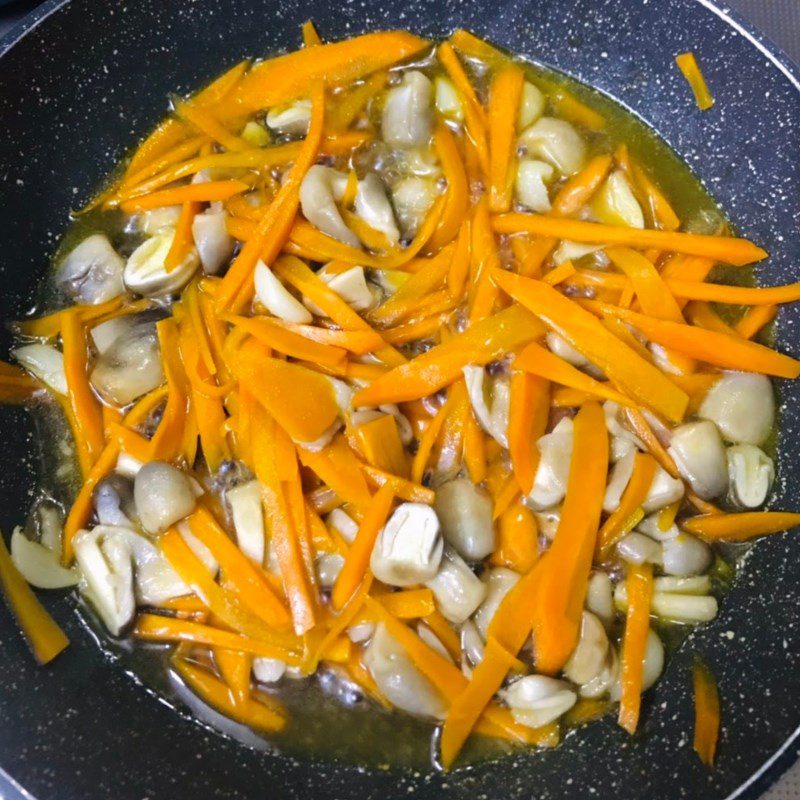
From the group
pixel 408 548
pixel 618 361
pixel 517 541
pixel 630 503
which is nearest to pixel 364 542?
pixel 408 548

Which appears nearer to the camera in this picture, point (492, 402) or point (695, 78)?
point (492, 402)

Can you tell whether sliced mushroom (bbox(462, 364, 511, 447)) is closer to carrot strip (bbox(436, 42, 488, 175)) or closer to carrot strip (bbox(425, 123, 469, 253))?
carrot strip (bbox(425, 123, 469, 253))

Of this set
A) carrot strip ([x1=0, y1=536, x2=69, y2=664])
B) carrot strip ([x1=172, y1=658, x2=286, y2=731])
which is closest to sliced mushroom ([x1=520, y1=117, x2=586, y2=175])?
carrot strip ([x1=172, y1=658, x2=286, y2=731])

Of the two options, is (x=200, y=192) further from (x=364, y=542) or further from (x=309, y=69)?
(x=364, y=542)

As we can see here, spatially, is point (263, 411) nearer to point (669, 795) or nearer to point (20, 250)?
point (20, 250)

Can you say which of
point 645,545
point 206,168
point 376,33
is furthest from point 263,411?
point 376,33

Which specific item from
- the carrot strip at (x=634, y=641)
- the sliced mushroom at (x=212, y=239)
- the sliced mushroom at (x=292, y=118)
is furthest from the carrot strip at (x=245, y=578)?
the sliced mushroom at (x=292, y=118)
